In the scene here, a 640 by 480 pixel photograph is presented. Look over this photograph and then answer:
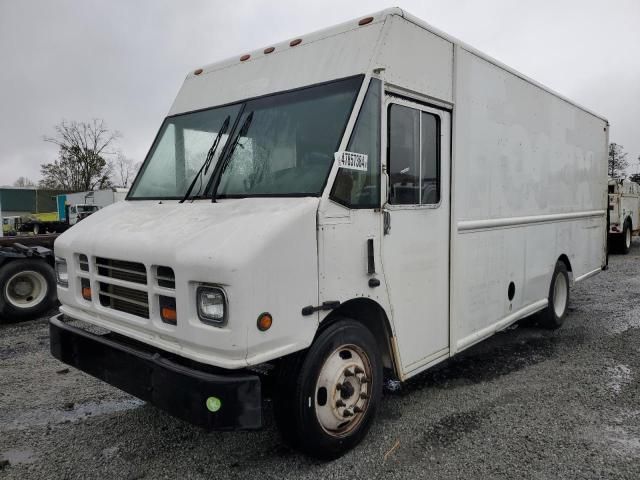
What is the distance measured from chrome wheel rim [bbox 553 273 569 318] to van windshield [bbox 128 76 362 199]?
14.9 feet

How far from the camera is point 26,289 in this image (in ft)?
25.0

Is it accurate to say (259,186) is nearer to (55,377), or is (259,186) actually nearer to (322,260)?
(322,260)

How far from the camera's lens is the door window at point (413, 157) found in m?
3.67

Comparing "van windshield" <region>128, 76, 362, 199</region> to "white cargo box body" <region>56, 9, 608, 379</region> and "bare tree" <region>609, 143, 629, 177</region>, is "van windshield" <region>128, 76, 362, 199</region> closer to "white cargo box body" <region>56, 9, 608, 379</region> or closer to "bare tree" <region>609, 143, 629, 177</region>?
"white cargo box body" <region>56, 9, 608, 379</region>

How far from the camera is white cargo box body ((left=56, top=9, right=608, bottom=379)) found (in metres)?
2.84

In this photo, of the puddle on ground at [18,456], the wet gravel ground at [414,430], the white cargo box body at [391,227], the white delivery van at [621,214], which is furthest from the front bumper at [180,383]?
the white delivery van at [621,214]

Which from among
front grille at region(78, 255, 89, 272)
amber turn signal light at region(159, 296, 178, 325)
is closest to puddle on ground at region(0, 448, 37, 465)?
front grille at region(78, 255, 89, 272)

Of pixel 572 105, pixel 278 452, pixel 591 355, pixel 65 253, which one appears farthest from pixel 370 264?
pixel 572 105

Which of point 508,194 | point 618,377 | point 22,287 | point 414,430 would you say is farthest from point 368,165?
point 22,287

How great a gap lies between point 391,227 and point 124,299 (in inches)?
75.9

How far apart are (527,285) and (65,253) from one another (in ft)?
15.5

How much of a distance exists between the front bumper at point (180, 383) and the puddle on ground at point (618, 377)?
143 inches

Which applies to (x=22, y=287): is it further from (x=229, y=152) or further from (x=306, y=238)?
(x=306, y=238)

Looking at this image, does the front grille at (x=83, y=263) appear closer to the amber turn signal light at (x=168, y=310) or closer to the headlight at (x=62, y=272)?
the headlight at (x=62, y=272)
